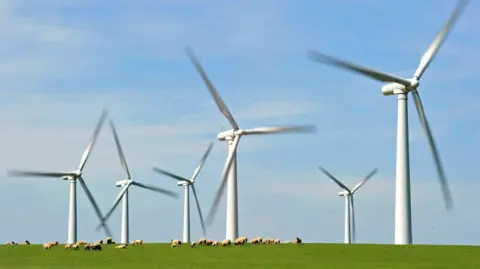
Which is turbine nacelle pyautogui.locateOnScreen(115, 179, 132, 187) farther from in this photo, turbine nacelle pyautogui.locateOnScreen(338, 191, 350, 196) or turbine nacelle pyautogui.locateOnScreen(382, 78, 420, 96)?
turbine nacelle pyautogui.locateOnScreen(382, 78, 420, 96)

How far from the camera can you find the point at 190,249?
6103cm

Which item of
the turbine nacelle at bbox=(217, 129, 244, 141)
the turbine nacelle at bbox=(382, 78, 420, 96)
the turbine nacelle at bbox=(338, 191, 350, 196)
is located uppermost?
the turbine nacelle at bbox=(217, 129, 244, 141)

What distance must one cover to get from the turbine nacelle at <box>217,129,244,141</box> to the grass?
92.3ft

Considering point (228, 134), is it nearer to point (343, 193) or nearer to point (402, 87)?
point (402, 87)

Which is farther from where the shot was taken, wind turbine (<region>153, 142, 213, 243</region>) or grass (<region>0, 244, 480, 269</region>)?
wind turbine (<region>153, 142, 213, 243</region>)

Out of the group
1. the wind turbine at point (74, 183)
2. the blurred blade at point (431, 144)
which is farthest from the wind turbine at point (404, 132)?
the wind turbine at point (74, 183)

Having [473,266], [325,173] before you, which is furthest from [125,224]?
[473,266]

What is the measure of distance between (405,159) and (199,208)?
169 ft

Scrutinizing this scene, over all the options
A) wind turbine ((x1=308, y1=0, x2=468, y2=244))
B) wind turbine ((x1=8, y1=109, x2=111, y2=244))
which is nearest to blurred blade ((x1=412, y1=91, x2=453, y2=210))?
wind turbine ((x1=308, y1=0, x2=468, y2=244))

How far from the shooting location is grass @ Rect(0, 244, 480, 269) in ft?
153

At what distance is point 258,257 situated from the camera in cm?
5281

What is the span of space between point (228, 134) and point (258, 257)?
39.0 m

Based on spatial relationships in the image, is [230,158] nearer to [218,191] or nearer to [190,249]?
[218,191]

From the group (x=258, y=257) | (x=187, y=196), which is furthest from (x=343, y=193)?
(x=258, y=257)
